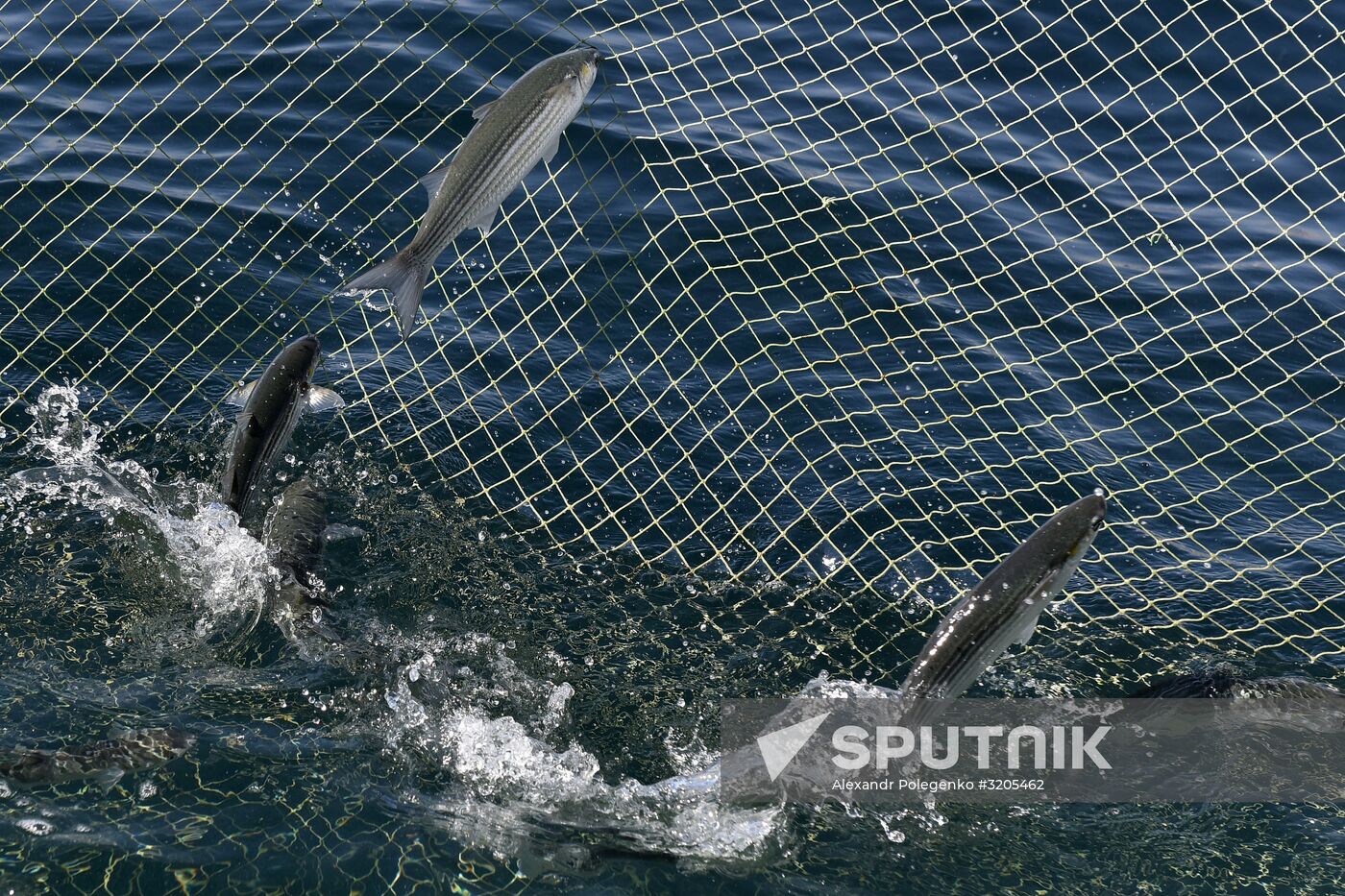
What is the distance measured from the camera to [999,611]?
4.02 metres

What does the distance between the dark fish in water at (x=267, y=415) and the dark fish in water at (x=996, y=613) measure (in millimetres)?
2365

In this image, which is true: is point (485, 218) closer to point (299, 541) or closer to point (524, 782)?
point (299, 541)

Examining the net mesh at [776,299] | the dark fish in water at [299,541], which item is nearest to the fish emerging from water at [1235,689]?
the net mesh at [776,299]

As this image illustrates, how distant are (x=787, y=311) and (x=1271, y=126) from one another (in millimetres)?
4010

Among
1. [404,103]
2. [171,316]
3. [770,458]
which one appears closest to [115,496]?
[171,316]

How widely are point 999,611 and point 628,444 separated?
2.86m

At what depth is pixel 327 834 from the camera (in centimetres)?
420

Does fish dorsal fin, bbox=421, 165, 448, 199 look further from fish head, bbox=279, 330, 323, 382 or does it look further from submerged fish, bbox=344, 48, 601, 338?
fish head, bbox=279, 330, 323, 382

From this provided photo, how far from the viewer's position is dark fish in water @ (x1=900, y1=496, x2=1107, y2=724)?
13.2 ft

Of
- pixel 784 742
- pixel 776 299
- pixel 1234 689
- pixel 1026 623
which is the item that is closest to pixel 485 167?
pixel 784 742

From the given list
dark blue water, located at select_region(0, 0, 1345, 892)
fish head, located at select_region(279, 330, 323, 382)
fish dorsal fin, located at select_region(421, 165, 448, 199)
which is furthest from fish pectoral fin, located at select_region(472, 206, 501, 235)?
dark blue water, located at select_region(0, 0, 1345, 892)

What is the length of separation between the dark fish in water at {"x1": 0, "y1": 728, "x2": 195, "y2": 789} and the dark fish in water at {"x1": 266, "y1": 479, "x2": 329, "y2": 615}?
86 cm

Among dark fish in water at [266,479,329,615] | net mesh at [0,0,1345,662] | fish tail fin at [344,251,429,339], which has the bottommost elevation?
net mesh at [0,0,1345,662]

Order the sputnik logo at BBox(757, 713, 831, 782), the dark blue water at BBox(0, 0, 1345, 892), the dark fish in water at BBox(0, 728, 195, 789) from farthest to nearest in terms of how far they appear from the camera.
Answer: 1. the sputnik logo at BBox(757, 713, 831, 782)
2. the dark blue water at BBox(0, 0, 1345, 892)
3. the dark fish in water at BBox(0, 728, 195, 789)
